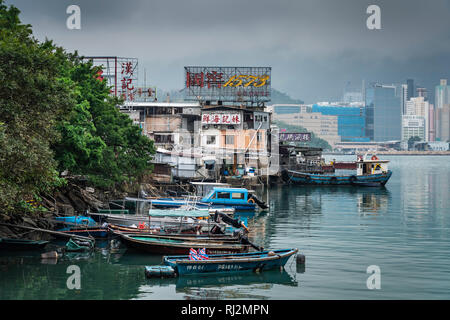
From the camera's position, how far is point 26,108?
23938 millimetres

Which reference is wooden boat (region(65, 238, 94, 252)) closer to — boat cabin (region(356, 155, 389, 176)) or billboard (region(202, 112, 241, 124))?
billboard (region(202, 112, 241, 124))

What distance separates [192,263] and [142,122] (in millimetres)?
56295

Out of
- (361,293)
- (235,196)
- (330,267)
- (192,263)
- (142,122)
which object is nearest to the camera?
(361,293)

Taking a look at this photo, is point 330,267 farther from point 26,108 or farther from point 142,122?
point 142,122

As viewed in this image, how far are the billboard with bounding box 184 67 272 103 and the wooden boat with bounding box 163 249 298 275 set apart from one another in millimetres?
58944

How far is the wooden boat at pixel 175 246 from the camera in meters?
28.8

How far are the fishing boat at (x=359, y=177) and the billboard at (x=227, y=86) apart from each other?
12960mm

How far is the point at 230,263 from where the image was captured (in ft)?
82.9

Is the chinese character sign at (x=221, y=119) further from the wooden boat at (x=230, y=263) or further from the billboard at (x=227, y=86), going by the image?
the wooden boat at (x=230, y=263)

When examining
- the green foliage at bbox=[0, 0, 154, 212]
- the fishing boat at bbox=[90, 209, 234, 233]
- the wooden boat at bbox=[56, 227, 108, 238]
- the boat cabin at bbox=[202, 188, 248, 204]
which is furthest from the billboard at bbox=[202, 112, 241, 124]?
the green foliage at bbox=[0, 0, 154, 212]

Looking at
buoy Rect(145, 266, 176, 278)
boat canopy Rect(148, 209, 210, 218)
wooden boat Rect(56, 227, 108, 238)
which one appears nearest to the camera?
buoy Rect(145, 266, 176, 278)

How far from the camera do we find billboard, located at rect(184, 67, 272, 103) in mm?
83938
